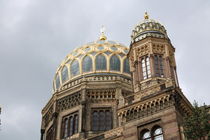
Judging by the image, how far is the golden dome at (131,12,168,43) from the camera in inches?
1130

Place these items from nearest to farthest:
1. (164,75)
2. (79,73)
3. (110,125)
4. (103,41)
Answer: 1. (164,75)
2. (110,125)
3. (79,73)
4. (103,41)

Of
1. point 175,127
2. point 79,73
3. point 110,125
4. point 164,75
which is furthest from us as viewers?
point 79,73

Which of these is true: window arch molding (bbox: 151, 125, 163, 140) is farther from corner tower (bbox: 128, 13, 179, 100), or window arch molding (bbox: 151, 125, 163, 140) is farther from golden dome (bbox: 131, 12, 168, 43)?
golden dome (bbox: 131, 12, 168, 43)

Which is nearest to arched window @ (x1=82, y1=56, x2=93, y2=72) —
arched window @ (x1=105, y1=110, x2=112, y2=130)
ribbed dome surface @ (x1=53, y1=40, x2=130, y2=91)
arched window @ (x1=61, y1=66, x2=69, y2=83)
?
ribbed dome surface @ (x1=53, y1=40, x2=130, y2=91)

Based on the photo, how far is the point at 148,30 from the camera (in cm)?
2888

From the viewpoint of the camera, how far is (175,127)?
2112 cm

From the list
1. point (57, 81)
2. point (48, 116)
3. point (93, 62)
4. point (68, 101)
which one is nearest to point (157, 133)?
point (68, 101)

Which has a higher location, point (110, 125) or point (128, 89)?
point (128, 89)

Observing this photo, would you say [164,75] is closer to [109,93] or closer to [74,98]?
[109,93]

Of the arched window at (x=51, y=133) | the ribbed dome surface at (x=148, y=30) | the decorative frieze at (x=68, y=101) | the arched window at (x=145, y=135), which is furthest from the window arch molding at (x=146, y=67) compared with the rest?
the arched window at (x=51, y=133)

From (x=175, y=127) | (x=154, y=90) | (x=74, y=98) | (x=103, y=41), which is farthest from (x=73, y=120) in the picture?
(x=175, y=127)

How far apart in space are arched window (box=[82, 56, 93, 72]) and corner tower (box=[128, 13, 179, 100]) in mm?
11726

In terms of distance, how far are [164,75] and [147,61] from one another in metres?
1.84

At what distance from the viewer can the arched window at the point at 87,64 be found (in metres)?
40.4
